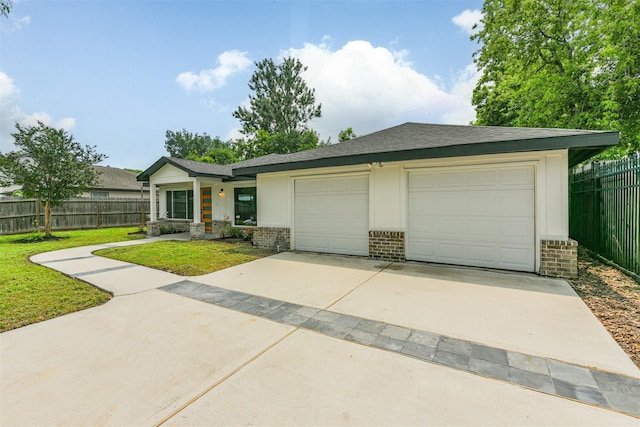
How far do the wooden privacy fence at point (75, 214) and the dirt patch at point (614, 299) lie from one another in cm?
1816

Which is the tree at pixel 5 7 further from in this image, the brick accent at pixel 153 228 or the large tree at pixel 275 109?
the large tree at pixel 275 109

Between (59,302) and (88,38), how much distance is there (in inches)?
323

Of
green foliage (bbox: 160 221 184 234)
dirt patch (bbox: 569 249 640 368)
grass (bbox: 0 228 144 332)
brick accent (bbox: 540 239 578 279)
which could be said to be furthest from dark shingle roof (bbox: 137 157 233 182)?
dirt patch (bbox: 569 249 640 368)

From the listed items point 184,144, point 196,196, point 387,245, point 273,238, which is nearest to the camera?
point 387,245

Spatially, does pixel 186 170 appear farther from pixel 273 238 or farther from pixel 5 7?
pixel 5 7

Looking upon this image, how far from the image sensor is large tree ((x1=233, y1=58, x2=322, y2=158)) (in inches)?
1022

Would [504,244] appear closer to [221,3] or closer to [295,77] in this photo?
[221,3]

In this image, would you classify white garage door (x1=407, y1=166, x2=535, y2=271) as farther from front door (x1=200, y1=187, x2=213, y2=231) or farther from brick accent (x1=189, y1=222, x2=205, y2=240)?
front door (x1=200, y1=187, x2=213, y2=231)

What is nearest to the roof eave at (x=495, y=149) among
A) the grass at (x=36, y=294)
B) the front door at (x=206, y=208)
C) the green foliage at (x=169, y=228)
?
the grass at (x=36, y=294)

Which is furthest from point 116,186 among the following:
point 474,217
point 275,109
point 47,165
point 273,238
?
point 474,217

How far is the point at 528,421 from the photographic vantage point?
1.87 m

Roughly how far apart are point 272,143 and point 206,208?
14354mm

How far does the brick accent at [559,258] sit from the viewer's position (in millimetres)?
5207

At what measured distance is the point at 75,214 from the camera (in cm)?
1478
